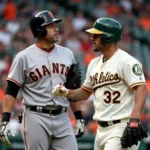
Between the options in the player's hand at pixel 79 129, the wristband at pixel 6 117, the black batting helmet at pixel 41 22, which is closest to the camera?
the wristband at pixel 6 117

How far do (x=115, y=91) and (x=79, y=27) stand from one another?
8770mm

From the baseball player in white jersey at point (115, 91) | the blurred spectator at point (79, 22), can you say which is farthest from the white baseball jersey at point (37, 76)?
the blurred spectator at point (79, 22)

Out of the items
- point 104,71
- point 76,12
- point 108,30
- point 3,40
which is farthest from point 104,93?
point 76,12

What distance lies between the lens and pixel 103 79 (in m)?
6.25

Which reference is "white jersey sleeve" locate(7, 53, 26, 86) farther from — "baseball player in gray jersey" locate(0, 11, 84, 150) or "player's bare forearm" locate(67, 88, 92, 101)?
"player's bare forearm" locate(67, 88, 92, 101)

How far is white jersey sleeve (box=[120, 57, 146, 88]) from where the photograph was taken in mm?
5996

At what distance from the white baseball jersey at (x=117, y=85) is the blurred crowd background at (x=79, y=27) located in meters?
4.63

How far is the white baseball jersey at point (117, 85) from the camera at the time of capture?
238 inches

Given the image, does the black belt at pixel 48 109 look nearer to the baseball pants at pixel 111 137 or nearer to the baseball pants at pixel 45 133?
the baseball pants at pixel 45 133

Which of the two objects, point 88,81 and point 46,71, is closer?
point 88,81

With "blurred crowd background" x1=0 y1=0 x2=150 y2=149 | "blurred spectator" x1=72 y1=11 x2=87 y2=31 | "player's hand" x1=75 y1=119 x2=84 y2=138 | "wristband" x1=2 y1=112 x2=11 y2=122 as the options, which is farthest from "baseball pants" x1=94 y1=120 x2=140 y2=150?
"blurred spectator" x1=72 y1=11 x2=87 y2=31

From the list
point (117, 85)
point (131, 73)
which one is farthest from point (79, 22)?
point (131, 73)

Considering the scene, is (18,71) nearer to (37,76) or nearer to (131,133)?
(37,76)

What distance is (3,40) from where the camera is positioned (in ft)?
43.8
